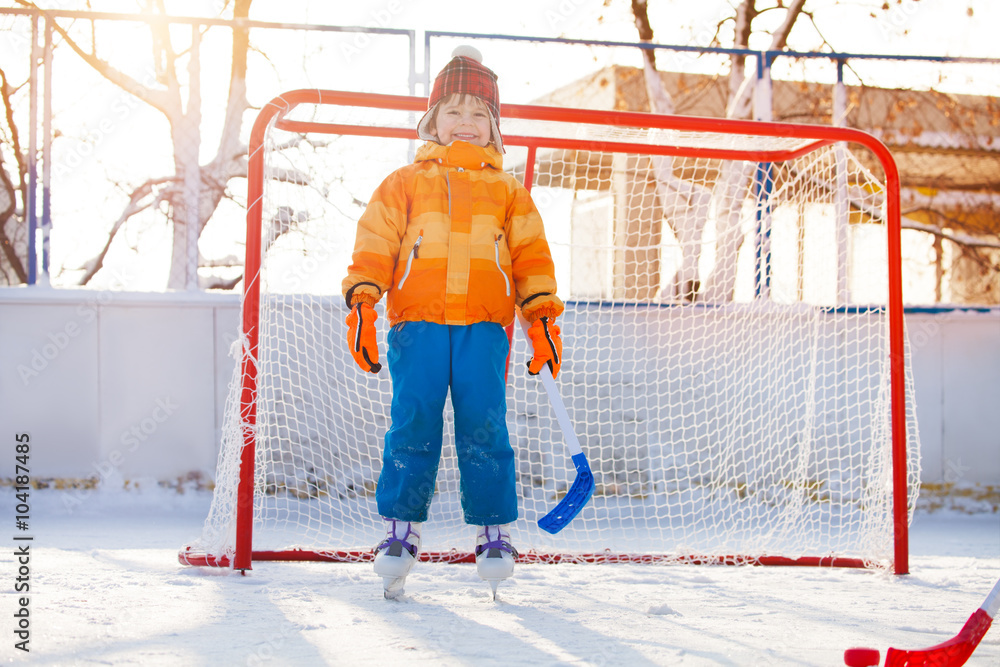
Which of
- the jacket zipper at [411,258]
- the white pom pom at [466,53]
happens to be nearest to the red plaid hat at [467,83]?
the white pom pom at [466,53]

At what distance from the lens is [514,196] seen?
2029 mm

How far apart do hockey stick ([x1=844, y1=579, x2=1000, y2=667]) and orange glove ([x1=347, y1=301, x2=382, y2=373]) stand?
117 centimetres

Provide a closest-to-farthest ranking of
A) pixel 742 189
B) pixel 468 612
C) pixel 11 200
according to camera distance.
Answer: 1. pixel 468 612
2. pixel 11 200
3. pixel 742 189

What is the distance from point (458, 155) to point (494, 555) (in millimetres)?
1031

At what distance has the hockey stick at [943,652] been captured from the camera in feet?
4.37

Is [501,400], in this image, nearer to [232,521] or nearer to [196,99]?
[232,521]

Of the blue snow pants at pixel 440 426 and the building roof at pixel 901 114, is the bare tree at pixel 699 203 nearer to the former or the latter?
the building roof at pixel 901 114

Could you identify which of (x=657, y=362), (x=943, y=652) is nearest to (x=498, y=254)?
(x=943, y=652)

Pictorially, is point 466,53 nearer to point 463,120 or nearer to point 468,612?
point 463,120

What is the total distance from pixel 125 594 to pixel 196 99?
287cm

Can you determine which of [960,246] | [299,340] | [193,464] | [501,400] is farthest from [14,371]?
[960,246]

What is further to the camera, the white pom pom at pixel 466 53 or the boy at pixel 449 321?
the white pom pom at pixel 466 53

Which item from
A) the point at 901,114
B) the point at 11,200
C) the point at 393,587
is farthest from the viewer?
the point at 901,114

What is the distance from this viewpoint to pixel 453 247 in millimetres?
1905
